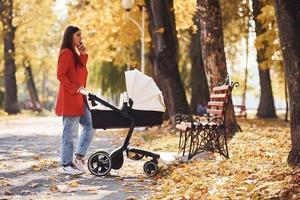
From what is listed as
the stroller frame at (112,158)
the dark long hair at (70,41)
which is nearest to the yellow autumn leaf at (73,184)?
the stroller frame at (112,158)

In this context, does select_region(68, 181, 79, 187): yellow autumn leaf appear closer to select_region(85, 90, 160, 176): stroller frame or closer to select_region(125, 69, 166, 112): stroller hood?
select_region(85, 90, 160, 176): stroller frame

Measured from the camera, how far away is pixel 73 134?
9.72 m

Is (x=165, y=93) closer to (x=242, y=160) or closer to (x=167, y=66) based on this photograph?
(x=167, y=66)

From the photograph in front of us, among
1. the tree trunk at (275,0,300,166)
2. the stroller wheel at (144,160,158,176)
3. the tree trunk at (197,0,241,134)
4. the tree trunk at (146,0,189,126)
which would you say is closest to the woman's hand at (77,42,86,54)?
the stroller wheel at (144,160,158,176)

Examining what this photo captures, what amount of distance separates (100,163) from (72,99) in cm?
105

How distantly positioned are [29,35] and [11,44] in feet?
7.94

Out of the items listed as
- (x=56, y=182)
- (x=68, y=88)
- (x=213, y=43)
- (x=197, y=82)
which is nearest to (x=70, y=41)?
(x=68, y=88)

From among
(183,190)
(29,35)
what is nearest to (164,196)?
(183,190)

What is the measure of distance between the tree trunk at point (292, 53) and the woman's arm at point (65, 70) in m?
3.26

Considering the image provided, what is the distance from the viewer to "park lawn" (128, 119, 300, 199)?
6.69 meters

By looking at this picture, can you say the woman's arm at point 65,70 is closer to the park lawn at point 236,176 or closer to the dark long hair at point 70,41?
the dark long hair at point 70,41

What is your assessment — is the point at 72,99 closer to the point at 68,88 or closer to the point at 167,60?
the point at 68,88

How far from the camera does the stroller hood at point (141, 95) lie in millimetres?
9422

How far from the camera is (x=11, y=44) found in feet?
135
